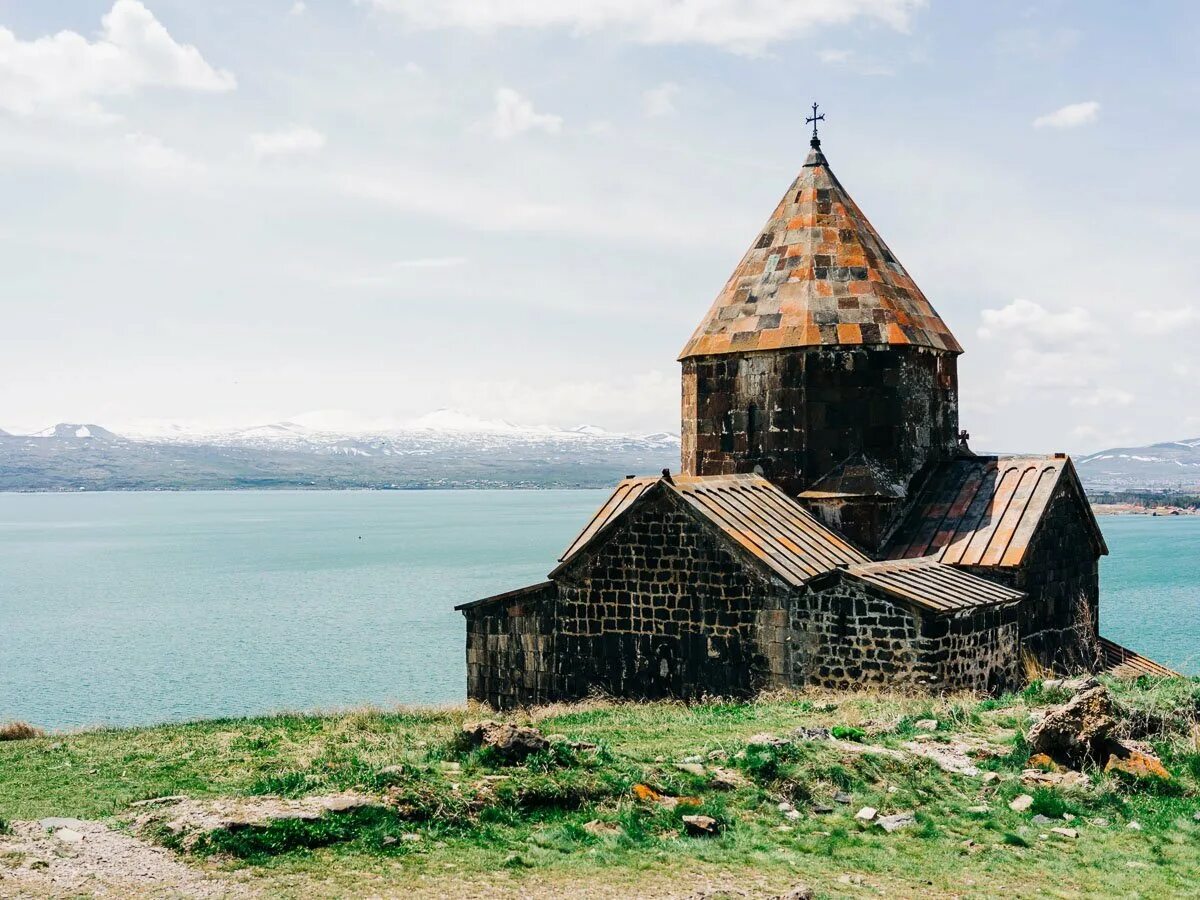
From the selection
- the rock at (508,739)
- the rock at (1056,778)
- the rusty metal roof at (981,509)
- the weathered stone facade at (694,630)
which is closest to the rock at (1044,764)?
the rock at (1056,778)

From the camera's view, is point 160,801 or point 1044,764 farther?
point 1044,764

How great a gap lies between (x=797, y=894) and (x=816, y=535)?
810 cm

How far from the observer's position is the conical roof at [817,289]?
14648 mm

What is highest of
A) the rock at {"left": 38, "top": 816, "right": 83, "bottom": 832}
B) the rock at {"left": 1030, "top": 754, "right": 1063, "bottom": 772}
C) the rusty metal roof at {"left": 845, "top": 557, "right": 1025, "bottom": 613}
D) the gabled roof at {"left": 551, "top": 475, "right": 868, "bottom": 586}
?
the gabled roof at {"left": 551, "top": 475, "right": 868, "bottom": 586}

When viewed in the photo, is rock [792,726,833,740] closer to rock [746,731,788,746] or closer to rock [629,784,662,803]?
rock [746,731,788,746]

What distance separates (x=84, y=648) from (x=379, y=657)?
9.69 metres

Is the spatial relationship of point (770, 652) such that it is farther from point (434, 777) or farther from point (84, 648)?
point (84, 648)

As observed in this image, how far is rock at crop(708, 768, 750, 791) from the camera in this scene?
26.2 feet

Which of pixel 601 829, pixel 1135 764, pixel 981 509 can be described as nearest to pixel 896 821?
pixel 601 829

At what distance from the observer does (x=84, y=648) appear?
35719 millimetres

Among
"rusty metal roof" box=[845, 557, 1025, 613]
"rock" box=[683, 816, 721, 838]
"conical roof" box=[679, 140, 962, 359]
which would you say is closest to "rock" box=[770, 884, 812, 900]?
"rock" box=[683, 816, 721, 838]

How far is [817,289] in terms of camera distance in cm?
1503

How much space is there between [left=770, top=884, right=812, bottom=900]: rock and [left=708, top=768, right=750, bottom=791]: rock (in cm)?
176

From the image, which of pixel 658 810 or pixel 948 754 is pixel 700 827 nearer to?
pixel 658 810
